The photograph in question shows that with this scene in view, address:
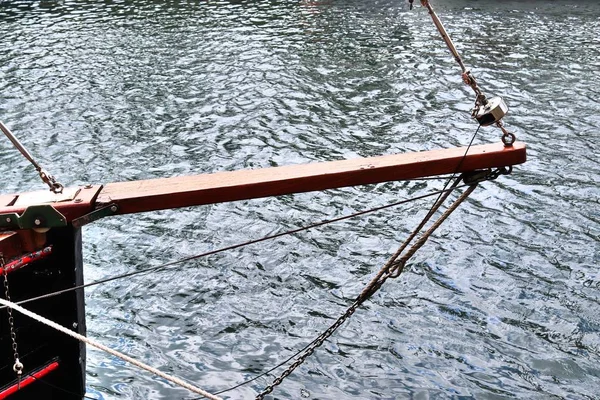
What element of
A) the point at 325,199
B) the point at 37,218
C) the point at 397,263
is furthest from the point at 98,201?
the point at 325,199

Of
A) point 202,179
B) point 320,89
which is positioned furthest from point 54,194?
point 320,89

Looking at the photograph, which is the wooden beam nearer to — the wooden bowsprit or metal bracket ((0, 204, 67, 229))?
the wooden bowsprit

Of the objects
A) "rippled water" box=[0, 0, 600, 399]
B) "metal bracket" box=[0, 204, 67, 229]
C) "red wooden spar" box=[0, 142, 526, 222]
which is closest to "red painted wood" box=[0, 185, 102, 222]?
"red wooden spar" box=[0, 142, 526, 222]

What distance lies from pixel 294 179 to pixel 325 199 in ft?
25.5

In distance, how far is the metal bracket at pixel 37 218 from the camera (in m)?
5.93

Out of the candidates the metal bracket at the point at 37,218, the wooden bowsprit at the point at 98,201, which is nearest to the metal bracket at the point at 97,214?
the wooden bowsprit at the point at 98,201

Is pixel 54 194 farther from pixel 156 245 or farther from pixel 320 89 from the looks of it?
pixel 320 89

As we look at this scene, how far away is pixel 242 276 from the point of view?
1142cm

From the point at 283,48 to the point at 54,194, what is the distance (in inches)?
768

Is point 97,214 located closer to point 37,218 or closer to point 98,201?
point 98,201

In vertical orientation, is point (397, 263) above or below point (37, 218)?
below

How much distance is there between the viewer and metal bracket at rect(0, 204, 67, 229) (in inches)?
234

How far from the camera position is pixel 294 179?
6.31 meters

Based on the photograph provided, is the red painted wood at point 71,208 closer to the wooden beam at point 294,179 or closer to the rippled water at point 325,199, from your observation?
the wooden beam at point 294,179
